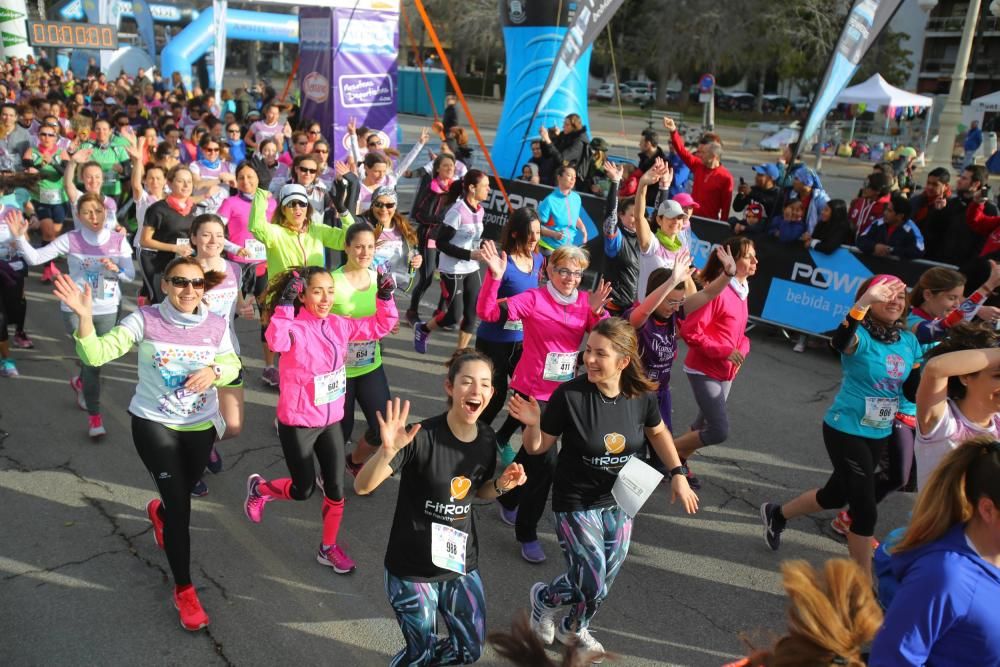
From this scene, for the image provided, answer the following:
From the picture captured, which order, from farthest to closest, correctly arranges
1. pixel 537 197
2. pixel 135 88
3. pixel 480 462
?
pixel 135 88 < pixel 537 197 < pixel 480 462

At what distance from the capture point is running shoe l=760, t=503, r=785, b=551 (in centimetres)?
494

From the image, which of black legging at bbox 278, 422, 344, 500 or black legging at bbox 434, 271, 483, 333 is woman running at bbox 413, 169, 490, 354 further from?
black legging at bbox 278, 422, 344, 500

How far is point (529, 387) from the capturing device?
477 centimetres

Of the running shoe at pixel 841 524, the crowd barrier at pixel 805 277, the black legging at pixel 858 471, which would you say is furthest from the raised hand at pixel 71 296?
the crowd barrier at pixel 805 277

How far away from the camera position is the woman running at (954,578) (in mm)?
2133

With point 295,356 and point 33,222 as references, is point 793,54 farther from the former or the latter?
point 295,356

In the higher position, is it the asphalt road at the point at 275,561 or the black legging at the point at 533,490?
the black legging at the point at 533,490

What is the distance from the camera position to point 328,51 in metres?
14.0

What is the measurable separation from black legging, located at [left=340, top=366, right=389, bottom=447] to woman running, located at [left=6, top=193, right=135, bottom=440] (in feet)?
7.12

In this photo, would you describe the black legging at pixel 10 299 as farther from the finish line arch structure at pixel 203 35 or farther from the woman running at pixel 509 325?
the finish line arch structure at pixel 203 35

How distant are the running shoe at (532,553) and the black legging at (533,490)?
0.03 metres

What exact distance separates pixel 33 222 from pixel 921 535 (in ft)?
36.0

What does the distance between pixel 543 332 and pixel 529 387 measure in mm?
334

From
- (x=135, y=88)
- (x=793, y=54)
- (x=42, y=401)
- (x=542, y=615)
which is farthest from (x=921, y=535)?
(x=793, y=54)
